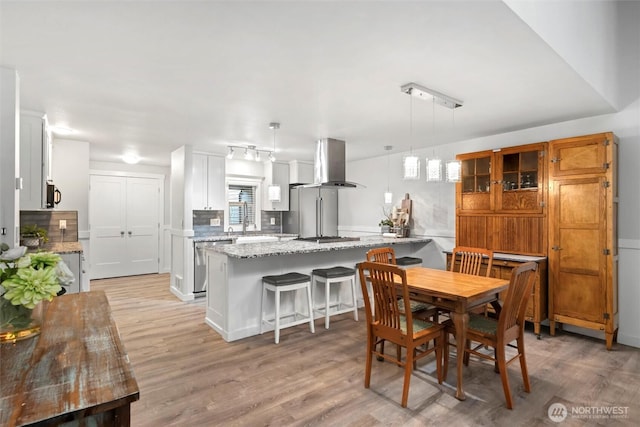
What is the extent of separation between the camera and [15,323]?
1.27m

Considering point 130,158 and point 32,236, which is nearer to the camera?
point 32,236

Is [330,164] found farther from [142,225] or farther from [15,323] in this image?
[142,225]

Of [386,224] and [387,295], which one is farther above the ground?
[386,224]

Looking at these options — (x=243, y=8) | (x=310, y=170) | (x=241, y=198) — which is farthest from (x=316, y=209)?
(x=243, y=8)

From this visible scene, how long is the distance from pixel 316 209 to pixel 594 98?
4638 millimetres

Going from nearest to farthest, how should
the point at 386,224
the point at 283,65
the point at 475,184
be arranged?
the point at 283,65, the point at 475,184, the point at 386,224

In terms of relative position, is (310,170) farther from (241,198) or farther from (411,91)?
(411,91)

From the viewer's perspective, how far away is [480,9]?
5.57 feet

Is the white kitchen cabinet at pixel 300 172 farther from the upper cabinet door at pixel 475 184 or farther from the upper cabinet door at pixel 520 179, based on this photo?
the upper cabinet door at pixel 520 179

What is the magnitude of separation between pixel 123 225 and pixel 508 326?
272 inches

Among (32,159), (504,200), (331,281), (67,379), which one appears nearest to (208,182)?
(32,159)

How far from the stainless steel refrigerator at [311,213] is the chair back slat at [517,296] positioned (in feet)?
14.6

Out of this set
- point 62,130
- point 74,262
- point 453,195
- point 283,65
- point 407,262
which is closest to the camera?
point 283,65

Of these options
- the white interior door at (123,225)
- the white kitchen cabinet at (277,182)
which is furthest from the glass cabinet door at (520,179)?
the white interior door at (123,225)
